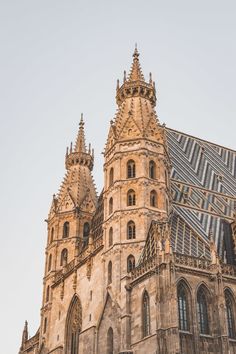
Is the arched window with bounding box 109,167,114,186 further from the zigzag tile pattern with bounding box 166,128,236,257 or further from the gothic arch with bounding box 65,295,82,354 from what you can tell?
the gothic arch with bounding box 65,295,82,354

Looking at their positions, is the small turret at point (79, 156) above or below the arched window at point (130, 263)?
above

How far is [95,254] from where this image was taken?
35.9 metres

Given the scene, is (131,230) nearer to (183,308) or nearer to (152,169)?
(152,169)

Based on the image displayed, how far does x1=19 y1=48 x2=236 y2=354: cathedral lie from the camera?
90.0 ft

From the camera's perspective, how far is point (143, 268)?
29031 mm

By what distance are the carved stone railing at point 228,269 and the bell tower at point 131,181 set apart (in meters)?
4.88

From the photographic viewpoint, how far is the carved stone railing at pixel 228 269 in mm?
29561

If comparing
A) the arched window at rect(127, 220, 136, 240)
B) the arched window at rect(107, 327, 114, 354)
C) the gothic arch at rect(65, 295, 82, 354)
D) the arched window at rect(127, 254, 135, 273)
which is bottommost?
the arched window at rect(107, 327, 114, 354)

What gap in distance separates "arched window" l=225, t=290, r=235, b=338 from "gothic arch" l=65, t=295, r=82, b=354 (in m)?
11.1

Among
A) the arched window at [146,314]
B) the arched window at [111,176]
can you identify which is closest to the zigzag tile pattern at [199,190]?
the arched window at [146,314]

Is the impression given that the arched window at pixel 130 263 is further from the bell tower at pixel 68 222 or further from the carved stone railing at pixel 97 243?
the bell tower at pixel 68 222

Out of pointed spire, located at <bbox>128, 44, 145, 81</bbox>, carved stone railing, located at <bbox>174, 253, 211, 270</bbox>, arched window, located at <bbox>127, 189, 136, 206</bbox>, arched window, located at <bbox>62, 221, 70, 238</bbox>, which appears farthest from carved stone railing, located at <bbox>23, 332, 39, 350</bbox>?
pointed spire, located at <bbox>128, 44, 145, 81</bbox>


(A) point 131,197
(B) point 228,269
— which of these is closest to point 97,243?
(A) point 131,197

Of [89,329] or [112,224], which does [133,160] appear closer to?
[112,224]
